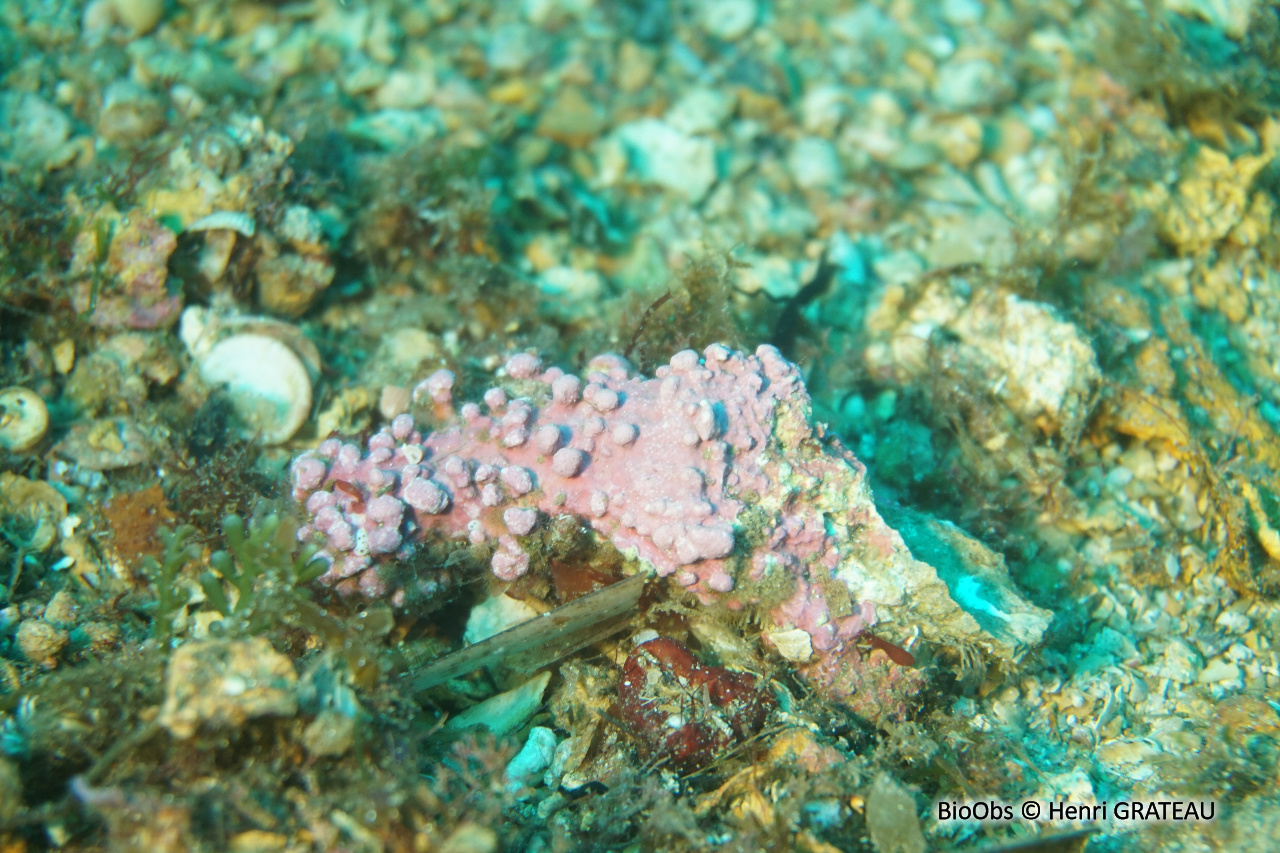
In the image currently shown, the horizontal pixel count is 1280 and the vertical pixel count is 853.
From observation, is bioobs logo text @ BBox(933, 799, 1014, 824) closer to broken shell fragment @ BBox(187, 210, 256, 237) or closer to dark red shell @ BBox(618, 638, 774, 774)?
dark red shell @ BBox(618, 638, 774, 774)

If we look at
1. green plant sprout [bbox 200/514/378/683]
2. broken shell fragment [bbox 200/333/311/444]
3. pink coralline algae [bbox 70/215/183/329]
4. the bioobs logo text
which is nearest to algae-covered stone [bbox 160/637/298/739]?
green plant sprout [bbox 200/514/378/683]

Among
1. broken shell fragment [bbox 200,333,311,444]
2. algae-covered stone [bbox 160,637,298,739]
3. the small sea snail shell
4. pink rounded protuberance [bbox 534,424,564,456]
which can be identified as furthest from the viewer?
broken shell fragment [bbox 200,333,311,444]

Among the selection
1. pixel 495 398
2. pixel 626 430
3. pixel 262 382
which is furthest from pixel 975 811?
pixel 262 382

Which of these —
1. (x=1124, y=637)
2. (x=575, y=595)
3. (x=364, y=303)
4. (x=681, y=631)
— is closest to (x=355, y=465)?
(x=575, y=595)

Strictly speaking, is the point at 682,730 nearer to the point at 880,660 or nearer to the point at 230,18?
the point at 880,660

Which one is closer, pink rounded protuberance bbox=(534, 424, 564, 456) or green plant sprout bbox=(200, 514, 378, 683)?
green plant sprout bbox=(200, 514, 378, 683)

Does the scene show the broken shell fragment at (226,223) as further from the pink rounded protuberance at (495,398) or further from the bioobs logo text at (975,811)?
the bioobs logo text at (975,811)
